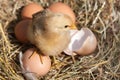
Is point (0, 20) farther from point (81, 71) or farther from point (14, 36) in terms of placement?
point (81, 71)

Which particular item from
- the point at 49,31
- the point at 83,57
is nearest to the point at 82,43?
the point at 83,57

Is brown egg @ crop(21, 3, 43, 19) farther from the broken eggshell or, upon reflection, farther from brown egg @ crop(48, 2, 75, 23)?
the broken eggshell

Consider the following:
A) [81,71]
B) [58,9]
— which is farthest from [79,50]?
[58,9]

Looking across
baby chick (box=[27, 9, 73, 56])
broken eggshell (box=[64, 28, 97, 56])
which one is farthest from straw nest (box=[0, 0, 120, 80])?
baby chick (box=[27, 9, 73, 56])

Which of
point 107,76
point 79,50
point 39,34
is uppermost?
point 39,34

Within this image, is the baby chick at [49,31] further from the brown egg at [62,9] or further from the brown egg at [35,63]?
the brown egg at [62,9]

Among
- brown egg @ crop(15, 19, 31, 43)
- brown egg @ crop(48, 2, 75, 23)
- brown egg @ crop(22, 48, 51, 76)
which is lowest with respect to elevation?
brown egg @ crop(22, 48, 51, 76)
